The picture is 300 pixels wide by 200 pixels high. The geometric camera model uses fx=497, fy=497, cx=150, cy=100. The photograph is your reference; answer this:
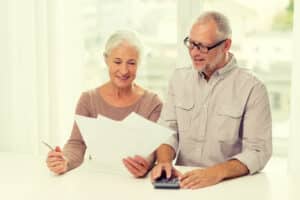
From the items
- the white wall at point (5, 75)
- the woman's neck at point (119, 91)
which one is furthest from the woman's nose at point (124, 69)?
the white wall at point (5, 75)

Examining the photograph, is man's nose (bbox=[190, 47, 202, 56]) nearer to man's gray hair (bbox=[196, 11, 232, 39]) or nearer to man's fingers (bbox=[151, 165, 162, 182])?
man's gray hair (bbox=[196, 11, 232, 39])

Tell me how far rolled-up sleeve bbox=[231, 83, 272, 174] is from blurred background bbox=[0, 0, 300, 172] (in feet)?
3.48

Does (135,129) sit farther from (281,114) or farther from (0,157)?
(281,114)

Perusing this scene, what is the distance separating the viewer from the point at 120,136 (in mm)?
1691

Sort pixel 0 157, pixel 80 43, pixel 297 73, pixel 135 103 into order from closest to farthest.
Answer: pixel 0 157
pixel 135 103
pixel 297 73
pixel 80 43

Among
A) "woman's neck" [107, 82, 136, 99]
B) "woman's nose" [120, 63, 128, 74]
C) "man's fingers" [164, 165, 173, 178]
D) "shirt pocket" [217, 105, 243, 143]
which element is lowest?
"man's fingers" [164, 165, 173, 178]

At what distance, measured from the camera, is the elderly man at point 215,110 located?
6.17 ft

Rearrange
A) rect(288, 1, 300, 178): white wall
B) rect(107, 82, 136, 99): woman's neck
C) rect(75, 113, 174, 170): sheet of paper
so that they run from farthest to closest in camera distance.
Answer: rect(288, 1, 300, 178): white wall → rect(107, 82, 136, 99): woman's neck → rect(75, 113, 174, 170): sheet of paper

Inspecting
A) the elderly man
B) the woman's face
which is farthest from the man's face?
the woman's face

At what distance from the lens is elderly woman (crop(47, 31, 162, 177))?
209 cm

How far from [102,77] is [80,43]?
260 mm

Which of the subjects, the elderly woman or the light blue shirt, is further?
the elderly woman

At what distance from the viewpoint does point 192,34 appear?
1948mm

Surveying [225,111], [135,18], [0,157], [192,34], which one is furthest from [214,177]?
[135,18]
